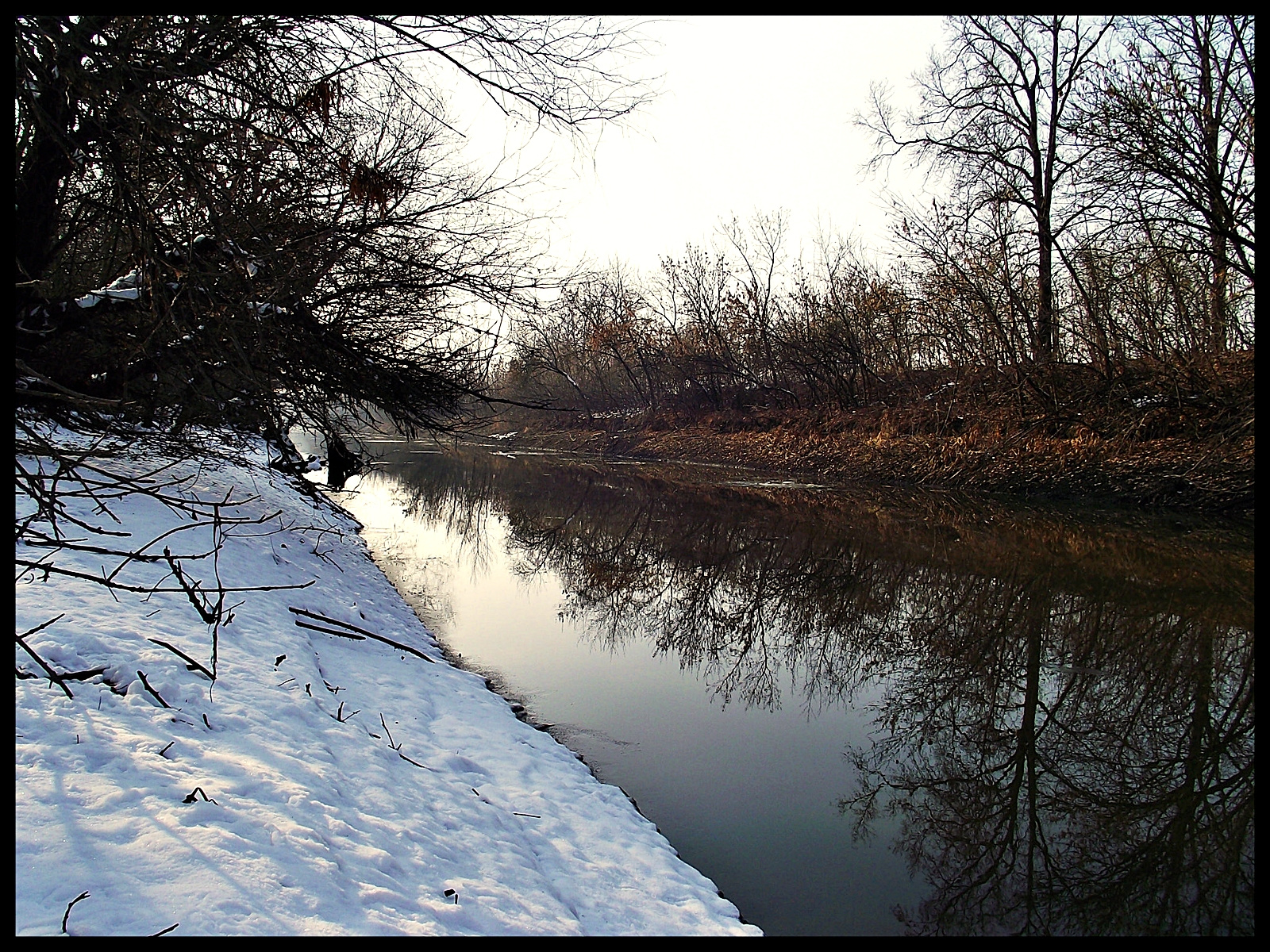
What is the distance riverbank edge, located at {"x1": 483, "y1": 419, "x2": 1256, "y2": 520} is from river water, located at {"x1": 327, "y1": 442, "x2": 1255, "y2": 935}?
44.9 inches

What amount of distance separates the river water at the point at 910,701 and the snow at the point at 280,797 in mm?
659

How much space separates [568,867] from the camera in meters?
3.62

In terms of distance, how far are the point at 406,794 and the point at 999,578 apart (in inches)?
338

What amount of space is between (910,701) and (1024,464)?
12842 mm

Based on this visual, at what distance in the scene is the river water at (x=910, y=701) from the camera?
12.7 ft

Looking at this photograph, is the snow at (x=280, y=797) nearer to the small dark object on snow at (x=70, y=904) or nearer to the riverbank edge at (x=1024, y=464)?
the small dark object on snow at (x=70, y=904)

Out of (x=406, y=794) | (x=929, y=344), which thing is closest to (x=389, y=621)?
(x=406, y=794)

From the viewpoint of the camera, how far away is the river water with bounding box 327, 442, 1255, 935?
153 inches

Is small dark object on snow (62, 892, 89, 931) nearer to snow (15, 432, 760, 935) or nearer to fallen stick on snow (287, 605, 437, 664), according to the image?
snow (15, 432, 760, 935)

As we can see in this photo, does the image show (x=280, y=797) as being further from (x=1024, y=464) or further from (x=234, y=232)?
(x=1024, y=464)

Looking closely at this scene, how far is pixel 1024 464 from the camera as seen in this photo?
55.7ft

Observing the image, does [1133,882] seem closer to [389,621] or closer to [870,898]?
[870,898]

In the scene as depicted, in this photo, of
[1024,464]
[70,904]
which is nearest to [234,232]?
[70,904]

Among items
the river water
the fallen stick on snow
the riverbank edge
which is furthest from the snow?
the riverbank edge
